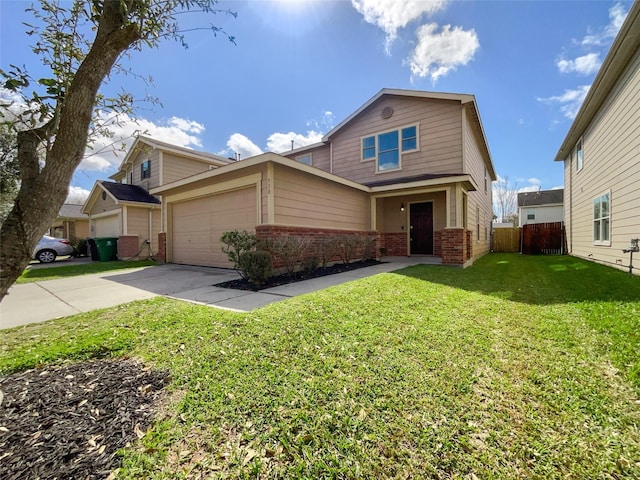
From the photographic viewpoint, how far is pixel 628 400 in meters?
1.96

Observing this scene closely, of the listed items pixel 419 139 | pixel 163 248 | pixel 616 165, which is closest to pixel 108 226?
pixel 163 248

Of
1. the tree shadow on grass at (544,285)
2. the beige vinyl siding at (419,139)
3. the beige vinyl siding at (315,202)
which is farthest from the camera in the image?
the beige vinyl siding at (419,139)

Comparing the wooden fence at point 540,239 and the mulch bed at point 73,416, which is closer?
the mulch bed at point 73,416

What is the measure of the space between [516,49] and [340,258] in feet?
30.2

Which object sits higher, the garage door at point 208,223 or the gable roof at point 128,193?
the gable roof at point 128,193

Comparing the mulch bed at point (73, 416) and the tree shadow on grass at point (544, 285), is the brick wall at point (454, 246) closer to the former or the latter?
the tree shadow on grass at point (544, 285)

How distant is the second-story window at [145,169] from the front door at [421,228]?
14.4m

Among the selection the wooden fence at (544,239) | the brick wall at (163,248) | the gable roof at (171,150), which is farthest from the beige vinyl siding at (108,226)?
the wooden fence at (544,239)

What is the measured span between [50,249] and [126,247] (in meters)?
4.11

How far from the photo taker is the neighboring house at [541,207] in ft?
91.0

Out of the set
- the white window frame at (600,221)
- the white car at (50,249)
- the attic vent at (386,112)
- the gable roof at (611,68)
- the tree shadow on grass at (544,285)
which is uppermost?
the attic vent at (386,112)

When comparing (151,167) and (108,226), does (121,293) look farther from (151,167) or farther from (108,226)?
(108,226)

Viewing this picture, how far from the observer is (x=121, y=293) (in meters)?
5.39

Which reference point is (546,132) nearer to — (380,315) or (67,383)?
(380,315)
